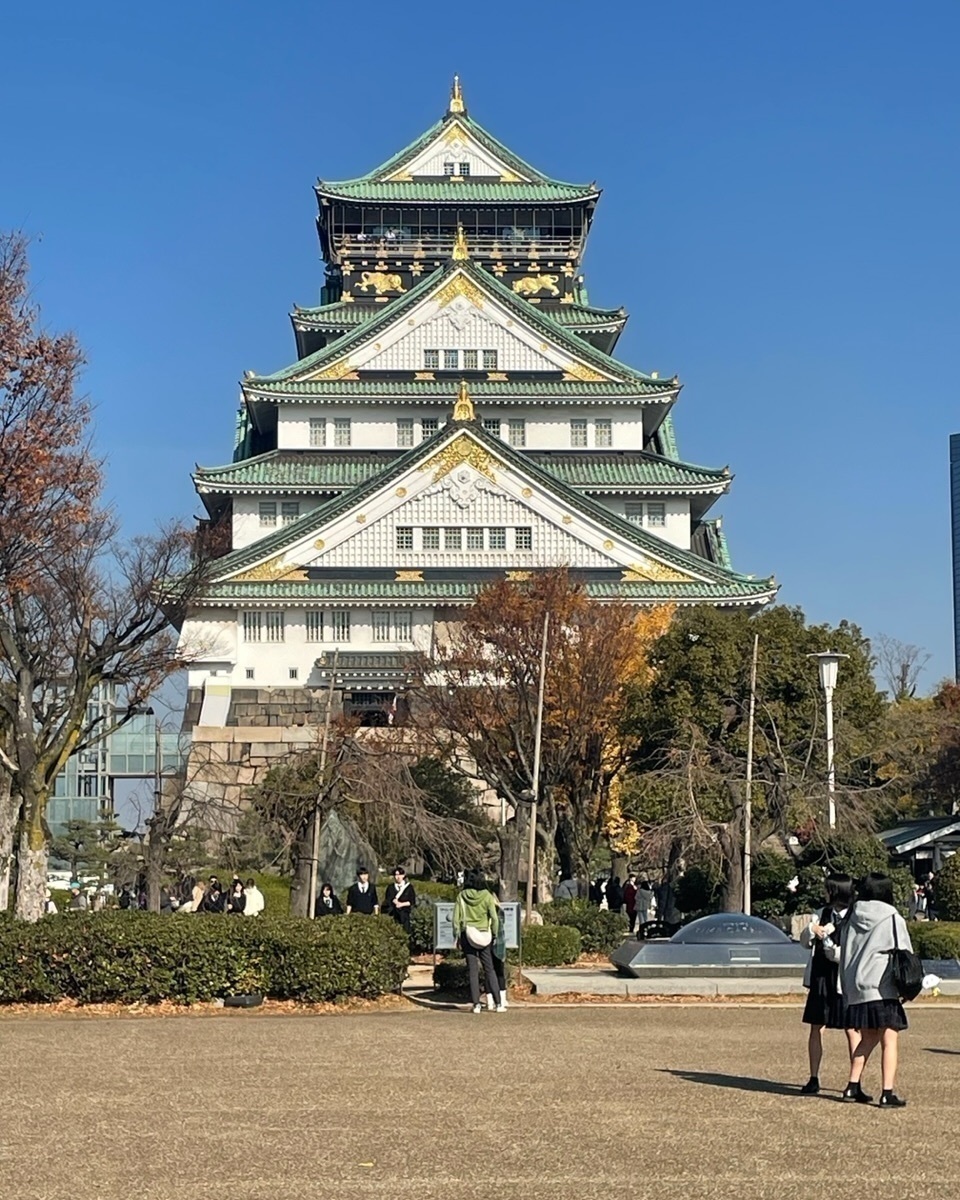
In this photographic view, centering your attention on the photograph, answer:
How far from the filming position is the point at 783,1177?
30.5 feet

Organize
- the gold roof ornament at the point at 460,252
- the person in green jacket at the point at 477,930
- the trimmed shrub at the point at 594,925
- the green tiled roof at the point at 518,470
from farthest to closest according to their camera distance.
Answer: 1. the gold roof ornament at the point at 460,252
2. the green tiled roof at the point at 518,470
3. the trimmed shrub at the point at 594,925
4. the person in green jacket at the point at 477,930

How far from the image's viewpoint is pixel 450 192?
6938cm

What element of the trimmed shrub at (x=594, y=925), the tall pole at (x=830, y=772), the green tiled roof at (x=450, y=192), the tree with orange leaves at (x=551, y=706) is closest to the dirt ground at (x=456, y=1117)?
the trimmed shrub at (x=594, y=925)

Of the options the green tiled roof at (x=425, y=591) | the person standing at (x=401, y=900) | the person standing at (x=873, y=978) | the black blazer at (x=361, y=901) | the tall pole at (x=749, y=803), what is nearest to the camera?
the person standing at (x=873, y=978)

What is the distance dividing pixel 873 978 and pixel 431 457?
4522cm

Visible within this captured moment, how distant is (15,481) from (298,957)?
643 cm

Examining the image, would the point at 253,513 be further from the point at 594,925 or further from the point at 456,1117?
the point at 456,1117

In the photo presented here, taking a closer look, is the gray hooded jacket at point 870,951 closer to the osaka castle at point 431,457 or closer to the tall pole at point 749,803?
the tall pole at point 749,803

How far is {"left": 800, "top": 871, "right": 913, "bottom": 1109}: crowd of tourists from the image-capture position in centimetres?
1165

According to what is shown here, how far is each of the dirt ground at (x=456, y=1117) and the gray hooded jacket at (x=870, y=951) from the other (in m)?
0.77

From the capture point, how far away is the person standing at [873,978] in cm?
1163

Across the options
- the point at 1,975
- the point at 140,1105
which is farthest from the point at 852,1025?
the point at 1,975

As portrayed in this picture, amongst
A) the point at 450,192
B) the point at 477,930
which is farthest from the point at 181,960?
the point at 450,192

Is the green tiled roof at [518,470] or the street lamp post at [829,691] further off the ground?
the green tiled roof at [518,470]
